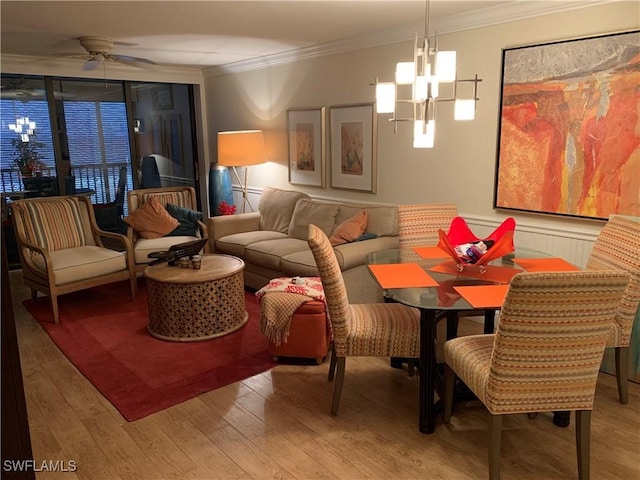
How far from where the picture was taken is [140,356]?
10.9 ft

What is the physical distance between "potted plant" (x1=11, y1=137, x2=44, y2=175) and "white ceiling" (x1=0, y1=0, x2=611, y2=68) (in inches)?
39.8

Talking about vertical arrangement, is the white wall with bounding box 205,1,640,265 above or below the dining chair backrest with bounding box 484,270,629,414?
above

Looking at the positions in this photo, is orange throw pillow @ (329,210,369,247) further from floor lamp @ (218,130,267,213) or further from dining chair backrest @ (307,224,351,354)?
floor lamp @ (218,130,267,213)

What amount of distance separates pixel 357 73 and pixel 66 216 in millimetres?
3032

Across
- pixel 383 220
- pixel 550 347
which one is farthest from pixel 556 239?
pixel 550 347

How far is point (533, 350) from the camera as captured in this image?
1853mm

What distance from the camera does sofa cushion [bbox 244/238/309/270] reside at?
4199 mm

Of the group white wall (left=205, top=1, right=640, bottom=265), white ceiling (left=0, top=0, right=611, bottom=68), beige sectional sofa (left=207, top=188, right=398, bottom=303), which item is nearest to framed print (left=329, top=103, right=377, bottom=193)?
white wall (left=205, top=1, right=640, bottom=265)

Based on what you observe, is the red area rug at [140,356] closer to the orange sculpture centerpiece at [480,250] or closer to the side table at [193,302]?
the side table at [193,302]

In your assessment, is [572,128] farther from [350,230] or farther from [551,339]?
[551,339]

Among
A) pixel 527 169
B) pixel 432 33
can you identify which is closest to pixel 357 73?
pixel 432 33

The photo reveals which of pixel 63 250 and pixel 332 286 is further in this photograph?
pixel 63 250

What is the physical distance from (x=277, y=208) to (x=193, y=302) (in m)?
1.91

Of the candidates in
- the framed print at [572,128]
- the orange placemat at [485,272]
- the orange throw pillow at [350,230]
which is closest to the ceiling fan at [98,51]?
the orange throw pillow at [350,230]
